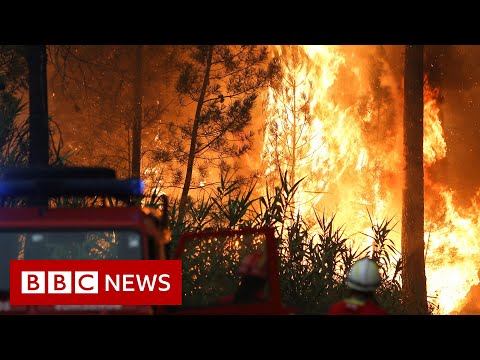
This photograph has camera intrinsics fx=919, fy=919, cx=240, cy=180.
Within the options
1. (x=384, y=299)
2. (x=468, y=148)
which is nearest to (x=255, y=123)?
(x=468, y=148)

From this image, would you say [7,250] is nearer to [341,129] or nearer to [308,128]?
[341,129]

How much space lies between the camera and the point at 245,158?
43.9 meters

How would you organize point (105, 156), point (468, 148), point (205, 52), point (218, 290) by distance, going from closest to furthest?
point (218, 290) → point (205, 52) → point (105, 156) → point (468, 148)

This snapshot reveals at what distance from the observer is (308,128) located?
4194 cm

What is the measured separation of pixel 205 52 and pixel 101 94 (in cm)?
556

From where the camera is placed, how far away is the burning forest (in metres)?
31.0

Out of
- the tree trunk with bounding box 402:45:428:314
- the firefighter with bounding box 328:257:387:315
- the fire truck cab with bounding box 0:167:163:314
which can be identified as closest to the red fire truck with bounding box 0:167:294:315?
the fire truck cab with bounding box 0:167:163:314

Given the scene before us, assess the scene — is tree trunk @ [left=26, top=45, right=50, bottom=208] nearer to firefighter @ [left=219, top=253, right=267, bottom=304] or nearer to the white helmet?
firefighter @ [left=219, top=253, right=267, bottom=304]

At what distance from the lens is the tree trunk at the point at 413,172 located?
19266mm

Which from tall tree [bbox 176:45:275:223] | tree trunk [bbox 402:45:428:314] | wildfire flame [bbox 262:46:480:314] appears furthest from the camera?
wildfire flame [bbox 262:46:480:314]

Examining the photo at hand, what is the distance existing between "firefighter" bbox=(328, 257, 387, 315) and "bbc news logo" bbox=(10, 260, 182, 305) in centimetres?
110

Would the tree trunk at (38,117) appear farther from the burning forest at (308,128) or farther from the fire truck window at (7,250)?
the burning forest at (308,128)

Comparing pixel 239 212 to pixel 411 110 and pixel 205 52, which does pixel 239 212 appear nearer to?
pixel 411 110

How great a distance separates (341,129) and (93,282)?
36.2 m
